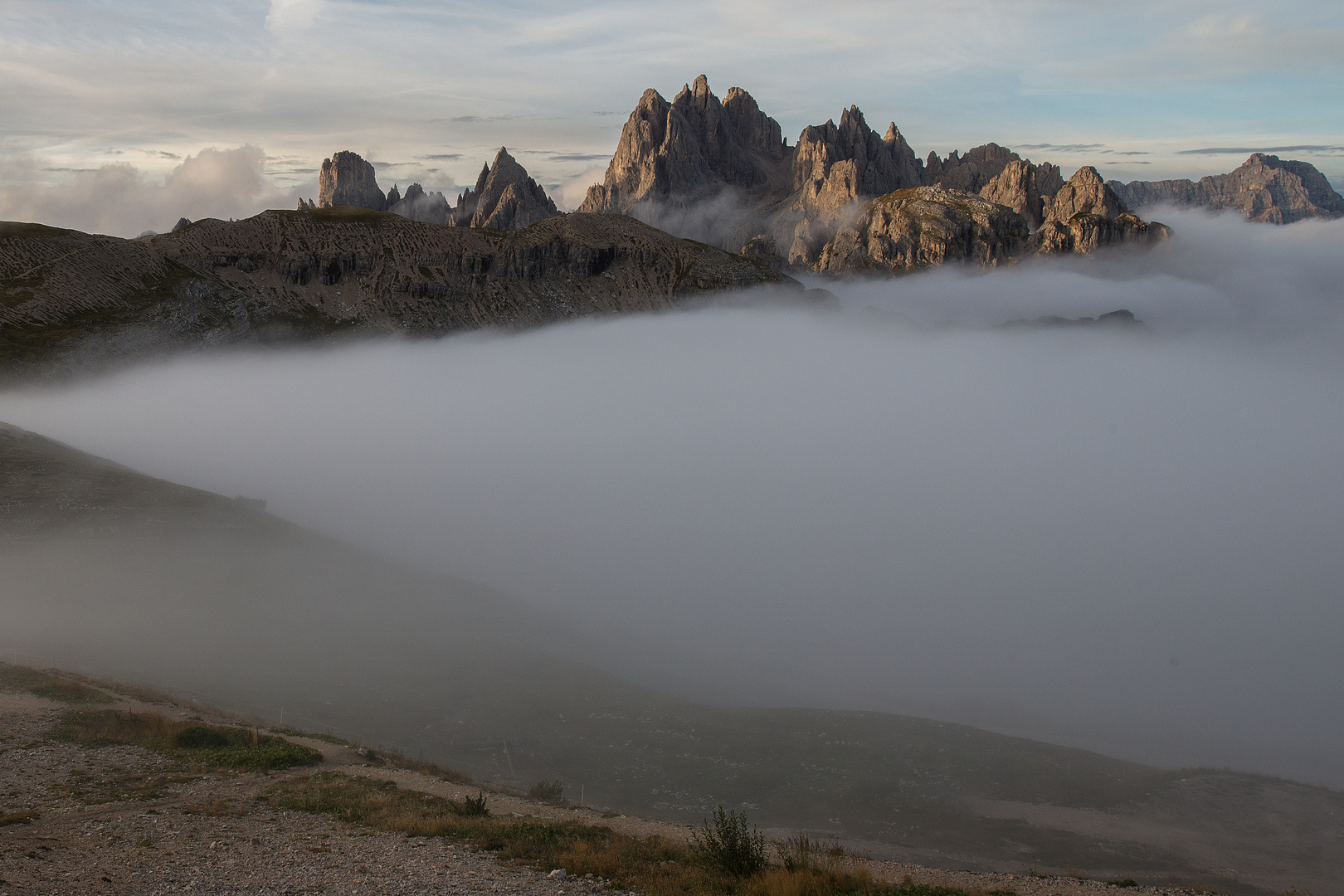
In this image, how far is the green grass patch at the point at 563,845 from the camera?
2353 cm

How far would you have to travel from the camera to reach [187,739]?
38.2 m

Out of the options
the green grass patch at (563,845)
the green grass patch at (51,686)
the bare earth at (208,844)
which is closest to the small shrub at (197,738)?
the bare earth at (208,844)

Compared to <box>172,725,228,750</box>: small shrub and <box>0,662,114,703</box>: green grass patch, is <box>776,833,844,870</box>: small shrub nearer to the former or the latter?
<box>172,725,228,750</box>: small shrub

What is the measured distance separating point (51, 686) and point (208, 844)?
2642 centimetres

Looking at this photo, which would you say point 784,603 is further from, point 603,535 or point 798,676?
point 603,535

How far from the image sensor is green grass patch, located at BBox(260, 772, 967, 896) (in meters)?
23.5

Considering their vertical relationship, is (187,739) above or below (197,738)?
above

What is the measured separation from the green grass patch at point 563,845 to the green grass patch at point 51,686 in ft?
54.8

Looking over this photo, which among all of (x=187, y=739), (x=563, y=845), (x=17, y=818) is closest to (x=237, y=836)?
(x=17, y=818)

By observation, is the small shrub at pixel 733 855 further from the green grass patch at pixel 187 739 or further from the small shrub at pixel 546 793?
the green grass patch at pixel 187 739

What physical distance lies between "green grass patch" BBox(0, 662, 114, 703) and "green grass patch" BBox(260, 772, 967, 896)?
1670 centimetres

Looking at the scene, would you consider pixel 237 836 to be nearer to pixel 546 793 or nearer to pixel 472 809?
pixel 472 809

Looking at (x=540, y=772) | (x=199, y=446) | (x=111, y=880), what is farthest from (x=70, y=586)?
(x=199, y=446)

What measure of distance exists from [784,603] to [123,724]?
104062mm
